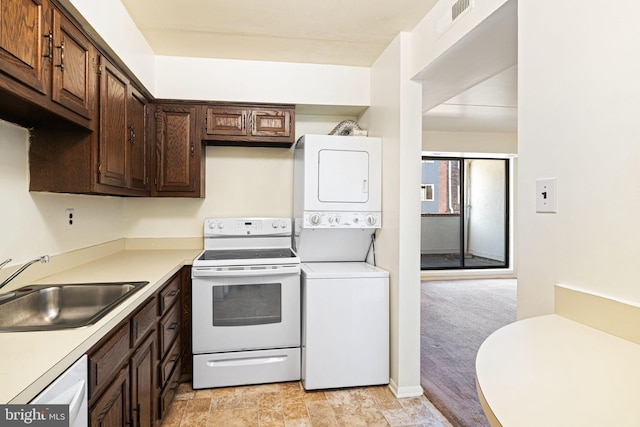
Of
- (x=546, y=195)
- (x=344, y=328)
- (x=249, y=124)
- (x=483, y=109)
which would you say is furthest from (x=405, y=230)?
(x=483, y=109)

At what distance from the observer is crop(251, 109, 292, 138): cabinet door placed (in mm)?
2979

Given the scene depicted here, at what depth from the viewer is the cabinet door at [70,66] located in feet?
4.90

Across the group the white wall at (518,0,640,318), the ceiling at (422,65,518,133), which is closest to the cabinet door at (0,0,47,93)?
the white wall at (518,0,640,318)

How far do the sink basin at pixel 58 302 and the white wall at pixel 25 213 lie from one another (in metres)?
0.24

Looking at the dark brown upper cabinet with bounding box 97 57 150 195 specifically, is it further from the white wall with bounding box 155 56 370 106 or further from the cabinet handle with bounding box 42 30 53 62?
the cabinet handle with bounding box 42 30 53 62

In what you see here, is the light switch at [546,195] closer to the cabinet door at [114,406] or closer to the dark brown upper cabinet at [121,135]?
the cabinet door at [114,406]

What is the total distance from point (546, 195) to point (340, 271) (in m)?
1.56

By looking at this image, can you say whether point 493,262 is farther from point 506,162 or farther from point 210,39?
point 210,39

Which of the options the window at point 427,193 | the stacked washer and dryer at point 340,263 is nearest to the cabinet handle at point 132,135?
the stacked washer and dryer at point 340,263

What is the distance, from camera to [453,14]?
196 cm

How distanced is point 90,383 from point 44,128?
1441 mm

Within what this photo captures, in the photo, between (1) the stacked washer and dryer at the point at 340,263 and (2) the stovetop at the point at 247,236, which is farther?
(2) the stovetop at the point at 247,236

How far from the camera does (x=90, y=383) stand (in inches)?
Result: 44.7

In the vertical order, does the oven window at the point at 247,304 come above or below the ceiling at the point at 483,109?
below
